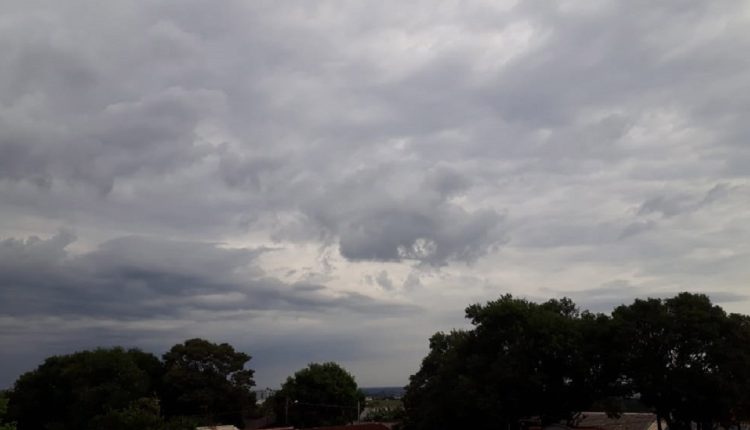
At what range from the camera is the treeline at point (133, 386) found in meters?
64.3

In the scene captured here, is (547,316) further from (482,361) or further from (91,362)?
(91,362)

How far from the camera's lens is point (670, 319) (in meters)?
44.8

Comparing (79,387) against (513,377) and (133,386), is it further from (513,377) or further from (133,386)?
(513,377)

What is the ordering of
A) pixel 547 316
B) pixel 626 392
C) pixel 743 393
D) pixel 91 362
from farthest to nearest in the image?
pixel 91 362 < pixel 547 316 < pixel 626 392 < pixel 743 393

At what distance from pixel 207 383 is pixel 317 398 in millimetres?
15620

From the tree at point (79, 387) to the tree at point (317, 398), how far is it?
51.9 feet

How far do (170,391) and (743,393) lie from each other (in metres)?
51.1

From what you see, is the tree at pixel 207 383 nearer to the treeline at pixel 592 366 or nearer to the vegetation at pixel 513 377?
the vegetation at pixel 513 377

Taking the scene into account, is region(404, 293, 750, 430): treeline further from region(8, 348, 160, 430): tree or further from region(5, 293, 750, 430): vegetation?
region(8, 348, 160, 430): tree

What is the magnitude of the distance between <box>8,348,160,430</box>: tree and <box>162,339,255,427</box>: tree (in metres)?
2.80

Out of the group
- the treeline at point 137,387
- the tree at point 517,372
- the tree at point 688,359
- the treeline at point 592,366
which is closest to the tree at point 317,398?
the treeline at point 137,387

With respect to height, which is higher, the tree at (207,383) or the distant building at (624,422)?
the tree at (207,383)

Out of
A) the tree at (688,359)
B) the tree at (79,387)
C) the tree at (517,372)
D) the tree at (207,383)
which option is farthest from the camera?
the tree at (207,383)

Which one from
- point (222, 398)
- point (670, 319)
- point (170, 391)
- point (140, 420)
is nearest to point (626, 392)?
point (670, 319)
